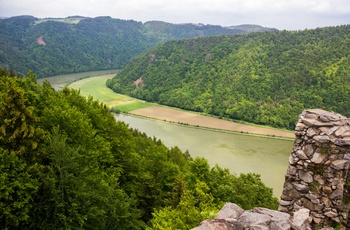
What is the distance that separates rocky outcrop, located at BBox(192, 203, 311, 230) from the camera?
7.70 metres

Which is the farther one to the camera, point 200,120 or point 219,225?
point 200,120

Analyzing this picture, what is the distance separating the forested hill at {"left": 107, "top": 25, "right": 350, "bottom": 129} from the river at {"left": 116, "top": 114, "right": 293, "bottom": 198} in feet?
64.2

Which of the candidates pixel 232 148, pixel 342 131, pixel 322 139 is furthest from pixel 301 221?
pixel 232 148

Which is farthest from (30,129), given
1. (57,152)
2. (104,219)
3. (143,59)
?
(143,59)

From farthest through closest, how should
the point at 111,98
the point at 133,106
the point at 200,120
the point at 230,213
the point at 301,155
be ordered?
the point at 111,98
the point at 133,106
the point at 200,120
the point at 301,155
the point at 230,213

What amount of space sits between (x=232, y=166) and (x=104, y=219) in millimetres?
33940

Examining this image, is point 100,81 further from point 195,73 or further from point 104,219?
point 104,219

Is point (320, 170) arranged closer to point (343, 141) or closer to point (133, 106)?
point (343, 141)

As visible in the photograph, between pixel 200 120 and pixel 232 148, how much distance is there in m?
24.5

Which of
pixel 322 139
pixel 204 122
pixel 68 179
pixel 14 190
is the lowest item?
pixel 204 122

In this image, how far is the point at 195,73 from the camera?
118 meters

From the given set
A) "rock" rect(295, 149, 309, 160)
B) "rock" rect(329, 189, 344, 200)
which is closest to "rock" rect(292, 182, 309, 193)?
"rock" rect(329, 189, 344, 200)

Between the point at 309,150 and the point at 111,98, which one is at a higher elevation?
the point at 309,150

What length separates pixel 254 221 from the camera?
7949 millimetres
